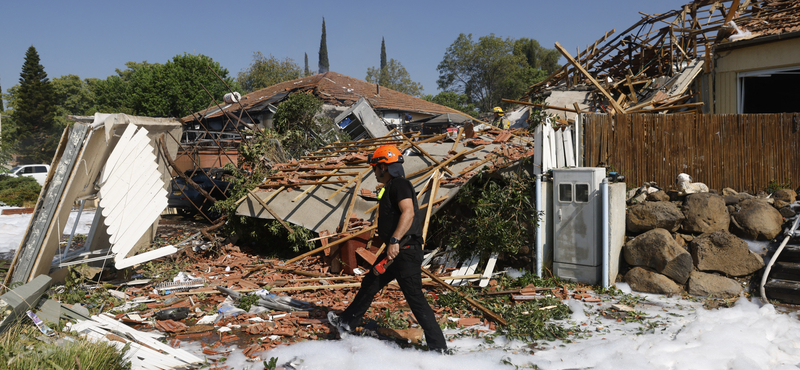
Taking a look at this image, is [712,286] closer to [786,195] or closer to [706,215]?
[706,215]

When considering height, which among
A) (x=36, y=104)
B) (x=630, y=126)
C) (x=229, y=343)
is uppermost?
(x=36, y=104)

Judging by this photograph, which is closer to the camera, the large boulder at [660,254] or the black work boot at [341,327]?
the black work boot at [341,327]

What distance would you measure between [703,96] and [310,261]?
10043mm

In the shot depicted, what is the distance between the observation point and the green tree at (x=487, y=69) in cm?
4509

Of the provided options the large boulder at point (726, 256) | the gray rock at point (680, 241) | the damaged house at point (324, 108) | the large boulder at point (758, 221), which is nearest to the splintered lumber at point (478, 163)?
the gray rock at point (680, 241)

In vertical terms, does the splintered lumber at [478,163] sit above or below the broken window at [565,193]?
above

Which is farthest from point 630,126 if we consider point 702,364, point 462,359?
point 462,359

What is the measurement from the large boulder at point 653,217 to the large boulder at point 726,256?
44cm

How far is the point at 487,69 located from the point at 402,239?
44.6 meters

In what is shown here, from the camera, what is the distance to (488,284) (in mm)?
6461

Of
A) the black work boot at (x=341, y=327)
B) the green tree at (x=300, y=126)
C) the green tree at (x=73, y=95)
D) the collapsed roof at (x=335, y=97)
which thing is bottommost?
the black work boot at (x=341, y=327)

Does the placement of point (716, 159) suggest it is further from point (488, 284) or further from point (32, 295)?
point (32, 295)

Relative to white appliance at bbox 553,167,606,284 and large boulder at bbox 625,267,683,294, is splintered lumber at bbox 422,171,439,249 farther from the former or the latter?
large boulder at bbox 625,267,683,294

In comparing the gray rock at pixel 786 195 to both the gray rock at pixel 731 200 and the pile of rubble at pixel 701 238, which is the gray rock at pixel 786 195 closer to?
the pile of rubble at pixel 701 238
